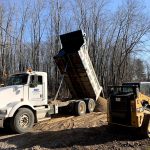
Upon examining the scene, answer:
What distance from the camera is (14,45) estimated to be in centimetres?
3462

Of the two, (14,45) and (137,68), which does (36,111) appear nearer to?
(14,45)

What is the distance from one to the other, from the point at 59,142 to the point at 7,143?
1.80 metres

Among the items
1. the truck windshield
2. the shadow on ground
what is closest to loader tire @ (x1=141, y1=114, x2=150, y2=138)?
the shadow on ground

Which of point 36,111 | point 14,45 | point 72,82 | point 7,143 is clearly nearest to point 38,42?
point 14,45

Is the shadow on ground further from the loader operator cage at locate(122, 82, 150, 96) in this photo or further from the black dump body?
the loader operator cage at locate(122, 82, 150, 96)

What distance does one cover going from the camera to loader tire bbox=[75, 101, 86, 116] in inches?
626

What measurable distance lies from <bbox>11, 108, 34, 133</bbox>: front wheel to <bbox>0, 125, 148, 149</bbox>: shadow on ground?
960 mm

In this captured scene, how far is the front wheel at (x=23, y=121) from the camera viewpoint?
1180 cm

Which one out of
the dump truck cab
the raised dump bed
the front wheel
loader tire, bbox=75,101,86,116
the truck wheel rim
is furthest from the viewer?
loader tire, bbox=75,101,86,116

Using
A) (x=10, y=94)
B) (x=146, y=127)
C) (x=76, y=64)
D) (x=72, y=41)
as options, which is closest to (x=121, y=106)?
(x=146, y=127)

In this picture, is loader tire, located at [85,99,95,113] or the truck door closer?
the truck door

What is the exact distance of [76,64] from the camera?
15.7 meters

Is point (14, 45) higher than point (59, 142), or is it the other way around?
point (14, 45)

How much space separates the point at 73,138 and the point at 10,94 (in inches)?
143
